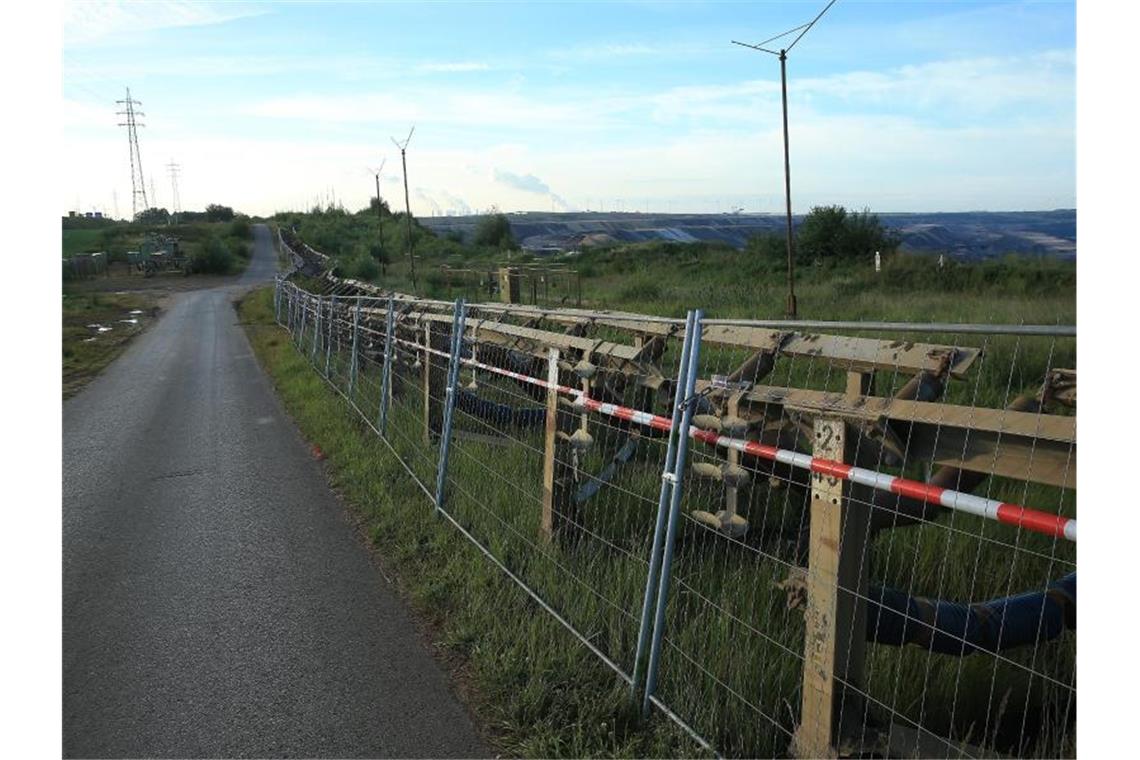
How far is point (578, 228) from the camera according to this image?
11438 centimetres

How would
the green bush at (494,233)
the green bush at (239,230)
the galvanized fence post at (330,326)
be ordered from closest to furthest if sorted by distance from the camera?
the galvanized fence post at (330,326)
the green bush at (494,233)
the green bush at (239,230)

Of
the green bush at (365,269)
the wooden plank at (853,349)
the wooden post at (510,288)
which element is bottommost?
the wooden plank at (853,349)

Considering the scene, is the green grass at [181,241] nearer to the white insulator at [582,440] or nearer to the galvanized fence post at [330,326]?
the galvanized fence post at [330,326]

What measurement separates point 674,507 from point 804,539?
170 cm

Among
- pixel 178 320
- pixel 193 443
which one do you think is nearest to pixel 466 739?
pixel 193 443

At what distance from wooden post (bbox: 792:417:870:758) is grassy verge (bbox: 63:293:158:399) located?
1526 cm

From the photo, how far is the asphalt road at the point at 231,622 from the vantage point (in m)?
4.26

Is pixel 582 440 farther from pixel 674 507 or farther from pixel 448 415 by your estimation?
pixel 674 507

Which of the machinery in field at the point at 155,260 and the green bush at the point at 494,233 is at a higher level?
the green bush at the point at 494,233

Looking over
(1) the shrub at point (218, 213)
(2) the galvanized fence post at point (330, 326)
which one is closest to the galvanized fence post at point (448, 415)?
(2) the galvanized fence post at point (330, 326)

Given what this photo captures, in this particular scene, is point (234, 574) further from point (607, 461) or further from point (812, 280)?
point (812, 280)

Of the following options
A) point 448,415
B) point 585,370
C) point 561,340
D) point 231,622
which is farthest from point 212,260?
point 585,370

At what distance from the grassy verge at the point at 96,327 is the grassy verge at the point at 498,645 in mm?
10872

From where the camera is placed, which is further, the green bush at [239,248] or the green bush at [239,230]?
the green bush at [239,230]
